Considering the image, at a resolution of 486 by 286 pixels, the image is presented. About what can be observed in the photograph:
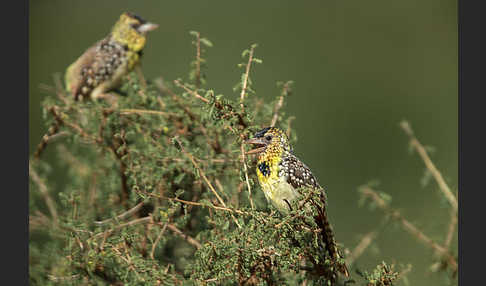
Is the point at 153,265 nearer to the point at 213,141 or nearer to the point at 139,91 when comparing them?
the point at 213,141

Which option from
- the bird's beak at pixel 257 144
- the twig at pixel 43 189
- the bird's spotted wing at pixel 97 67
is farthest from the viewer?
the bird's spotted wing at pixel 97 67

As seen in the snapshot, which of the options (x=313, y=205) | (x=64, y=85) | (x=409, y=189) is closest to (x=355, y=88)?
(x=409, y=189)

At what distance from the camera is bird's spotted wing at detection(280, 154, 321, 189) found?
2.24 meters

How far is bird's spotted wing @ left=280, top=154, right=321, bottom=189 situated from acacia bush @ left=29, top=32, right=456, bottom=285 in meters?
0.14

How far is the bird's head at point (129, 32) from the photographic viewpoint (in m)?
3.37

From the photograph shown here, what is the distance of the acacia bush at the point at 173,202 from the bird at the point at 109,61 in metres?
0.46

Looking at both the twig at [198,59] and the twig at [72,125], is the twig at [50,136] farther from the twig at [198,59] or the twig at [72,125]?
the twig at [198,59]

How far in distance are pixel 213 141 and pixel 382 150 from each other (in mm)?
5088

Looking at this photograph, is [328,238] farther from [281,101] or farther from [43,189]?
[43,189]

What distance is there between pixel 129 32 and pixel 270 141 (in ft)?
5.09

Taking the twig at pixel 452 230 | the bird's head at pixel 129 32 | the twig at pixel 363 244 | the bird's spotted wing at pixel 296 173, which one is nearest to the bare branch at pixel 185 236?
the bird's spotted wing at pixel 296 173

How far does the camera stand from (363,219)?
242 inches

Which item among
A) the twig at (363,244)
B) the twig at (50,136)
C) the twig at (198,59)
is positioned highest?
the twig at (198,59)

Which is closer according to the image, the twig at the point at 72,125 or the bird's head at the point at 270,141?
the bird's head at the point at 270,141
